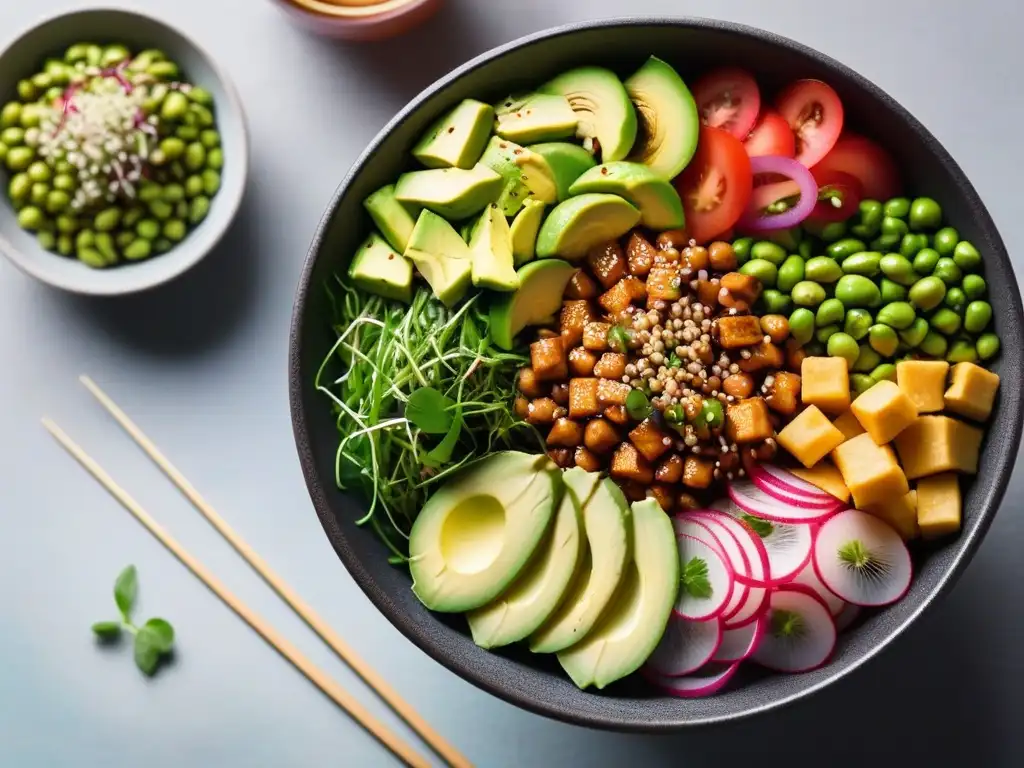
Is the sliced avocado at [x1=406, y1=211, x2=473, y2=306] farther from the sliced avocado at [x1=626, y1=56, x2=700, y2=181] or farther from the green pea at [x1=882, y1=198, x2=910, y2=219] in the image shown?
the green pea at [x1=882, y1=198, x2=910, y2=219]

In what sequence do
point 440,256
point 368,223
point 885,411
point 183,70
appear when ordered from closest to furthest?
point 885,411 → point 440,256 → point 368,223 → point 183,70

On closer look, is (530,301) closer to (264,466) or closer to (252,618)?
(264,466)

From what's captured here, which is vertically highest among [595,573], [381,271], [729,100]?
[729,100]

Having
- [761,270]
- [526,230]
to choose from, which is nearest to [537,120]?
[526,230]

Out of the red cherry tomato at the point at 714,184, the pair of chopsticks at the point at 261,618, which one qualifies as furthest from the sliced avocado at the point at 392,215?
the pair of chopsticks at the point at 261,618

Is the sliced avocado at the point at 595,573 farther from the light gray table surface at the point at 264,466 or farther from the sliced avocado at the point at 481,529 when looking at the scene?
the light gray table surface at the point at 264,466

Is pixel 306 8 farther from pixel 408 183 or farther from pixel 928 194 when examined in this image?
pixel 928 194

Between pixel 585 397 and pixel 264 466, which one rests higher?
pixel 585 397
